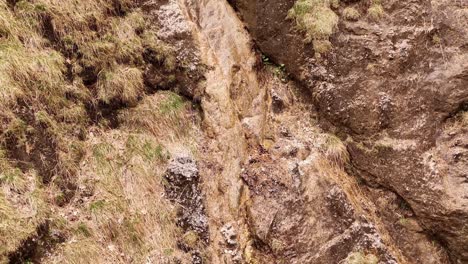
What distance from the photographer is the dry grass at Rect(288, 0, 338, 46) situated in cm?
622

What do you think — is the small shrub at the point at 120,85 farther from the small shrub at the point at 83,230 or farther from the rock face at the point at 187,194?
the small shrub at the point at 83,230

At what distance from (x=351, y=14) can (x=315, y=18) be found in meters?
0.52

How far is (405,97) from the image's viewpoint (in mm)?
5824

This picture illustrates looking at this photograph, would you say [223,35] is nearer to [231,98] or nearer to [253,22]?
[253,22]

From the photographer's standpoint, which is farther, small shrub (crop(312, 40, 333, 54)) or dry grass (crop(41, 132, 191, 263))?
small shrub (crop(312, 40, 333, 54))

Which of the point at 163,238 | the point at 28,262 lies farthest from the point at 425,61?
the point at 28,262

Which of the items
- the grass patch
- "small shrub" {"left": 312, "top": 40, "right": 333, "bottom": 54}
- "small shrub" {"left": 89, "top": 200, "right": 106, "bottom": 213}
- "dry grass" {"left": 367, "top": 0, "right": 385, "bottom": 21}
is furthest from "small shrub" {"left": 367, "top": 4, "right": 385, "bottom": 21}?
"small shrub" {"left": 89, "top": 200, "right": 106, "bottom": 213}

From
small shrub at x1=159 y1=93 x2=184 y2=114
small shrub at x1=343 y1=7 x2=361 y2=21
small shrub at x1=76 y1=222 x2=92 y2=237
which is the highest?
small shrub at x1=343 y1=7 x2=361 y2=21

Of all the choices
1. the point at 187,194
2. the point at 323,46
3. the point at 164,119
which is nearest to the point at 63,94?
the point at 164,119

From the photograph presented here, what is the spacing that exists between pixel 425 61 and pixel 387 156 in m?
1.42

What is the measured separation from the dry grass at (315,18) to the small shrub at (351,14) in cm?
15

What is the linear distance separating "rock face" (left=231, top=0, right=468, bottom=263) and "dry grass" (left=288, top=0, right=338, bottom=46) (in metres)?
0.12

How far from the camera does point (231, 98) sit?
6133mm

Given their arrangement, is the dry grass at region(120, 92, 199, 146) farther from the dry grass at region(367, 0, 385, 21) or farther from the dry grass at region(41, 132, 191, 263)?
the dry grass at region(367, 0, 385, 21)
